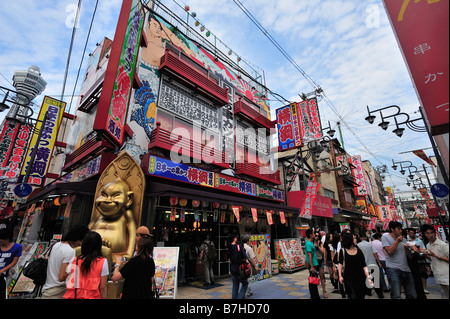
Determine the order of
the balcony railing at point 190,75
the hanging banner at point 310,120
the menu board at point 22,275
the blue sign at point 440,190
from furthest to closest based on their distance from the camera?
the hanging banner at point 310,120
the balcony railing at point 190,75
the menu board at point 22,275
the blue sign at point 440,190

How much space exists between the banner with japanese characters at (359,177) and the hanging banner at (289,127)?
1879 cm

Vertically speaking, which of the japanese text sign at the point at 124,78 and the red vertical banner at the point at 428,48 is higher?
the japanese text sign at the point at 124,78

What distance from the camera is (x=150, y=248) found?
3248 mm

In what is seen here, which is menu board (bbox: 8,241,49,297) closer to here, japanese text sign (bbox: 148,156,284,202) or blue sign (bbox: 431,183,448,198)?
japanese text sign (bbox: 148,156,284,202)

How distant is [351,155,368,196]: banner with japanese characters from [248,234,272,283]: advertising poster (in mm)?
23308

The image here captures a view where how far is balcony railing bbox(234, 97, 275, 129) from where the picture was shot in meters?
13.7

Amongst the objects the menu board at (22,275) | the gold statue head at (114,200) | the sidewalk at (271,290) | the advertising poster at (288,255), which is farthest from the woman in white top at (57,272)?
the advertising poster at (288,255)

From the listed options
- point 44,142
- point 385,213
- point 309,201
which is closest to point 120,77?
point 44,142

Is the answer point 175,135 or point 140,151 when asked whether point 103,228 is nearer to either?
point 140,151

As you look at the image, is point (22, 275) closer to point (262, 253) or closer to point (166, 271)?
point (166, 271)

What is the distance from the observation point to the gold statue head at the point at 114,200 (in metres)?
6.18

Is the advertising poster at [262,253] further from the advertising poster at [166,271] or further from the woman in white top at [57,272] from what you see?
the woman in white top at [57,272]
